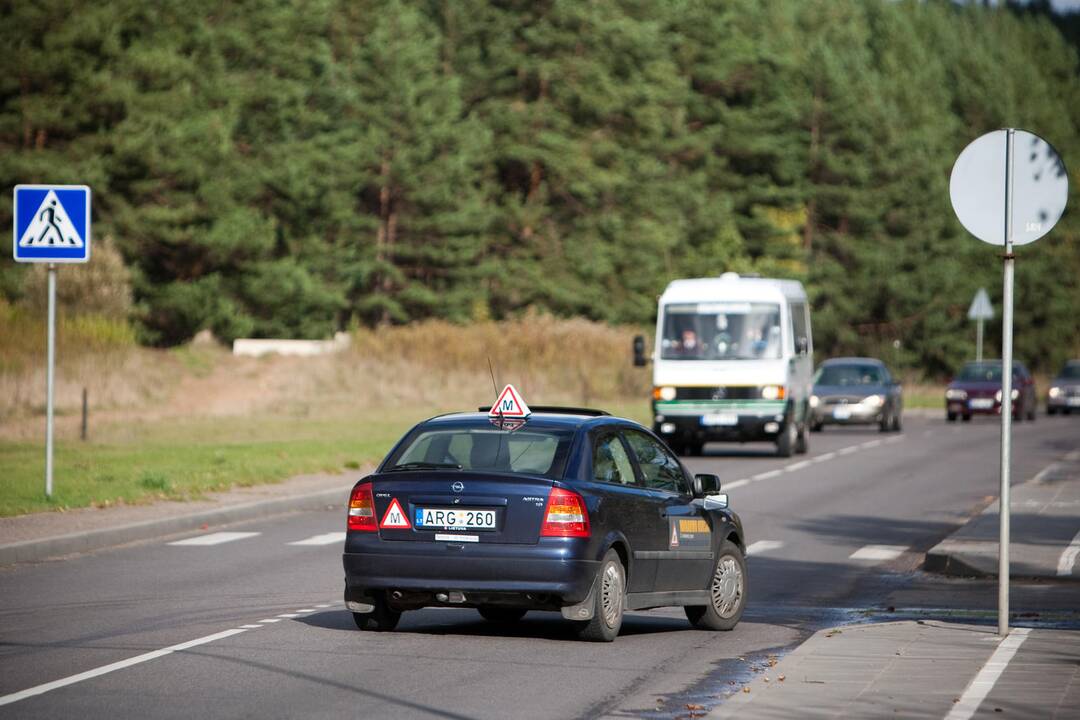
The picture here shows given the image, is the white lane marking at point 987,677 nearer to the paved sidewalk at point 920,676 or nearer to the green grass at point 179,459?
the paved sidewalk at point 920,676

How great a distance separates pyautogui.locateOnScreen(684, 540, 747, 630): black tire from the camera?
40.5 feet

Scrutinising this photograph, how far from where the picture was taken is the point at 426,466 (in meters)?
11.5

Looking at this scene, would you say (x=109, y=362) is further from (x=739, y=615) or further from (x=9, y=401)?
(x=739, y=615)

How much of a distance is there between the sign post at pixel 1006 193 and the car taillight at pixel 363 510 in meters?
3.65

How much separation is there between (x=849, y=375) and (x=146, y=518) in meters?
28.7

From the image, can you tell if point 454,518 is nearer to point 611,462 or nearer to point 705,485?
point 611,462

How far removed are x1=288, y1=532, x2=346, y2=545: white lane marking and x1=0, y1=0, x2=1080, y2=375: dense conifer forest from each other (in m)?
35.7

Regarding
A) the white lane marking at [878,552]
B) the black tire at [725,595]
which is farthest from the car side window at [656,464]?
the white lane marking at [878,552]

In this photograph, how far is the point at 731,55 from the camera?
8731 cm

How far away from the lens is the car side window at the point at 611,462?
11.7 m

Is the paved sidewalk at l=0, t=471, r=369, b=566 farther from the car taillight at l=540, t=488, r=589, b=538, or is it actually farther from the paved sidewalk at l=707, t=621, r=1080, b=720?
the paved sidewalk at l=707, t=621, r=1080, b=720

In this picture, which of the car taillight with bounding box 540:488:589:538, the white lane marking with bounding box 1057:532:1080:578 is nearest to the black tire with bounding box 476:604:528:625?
the car taillight with bounding box 540:488:589:538

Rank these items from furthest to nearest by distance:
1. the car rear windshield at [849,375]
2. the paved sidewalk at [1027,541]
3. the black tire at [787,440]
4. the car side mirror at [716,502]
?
1. the car rear windshield at [849,375]
2. the black tire at [787,440]
3. the paved sidewalk at [1027,541]
4. the car side mirror at [716,502]

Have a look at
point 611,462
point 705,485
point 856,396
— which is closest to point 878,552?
point 705,485
